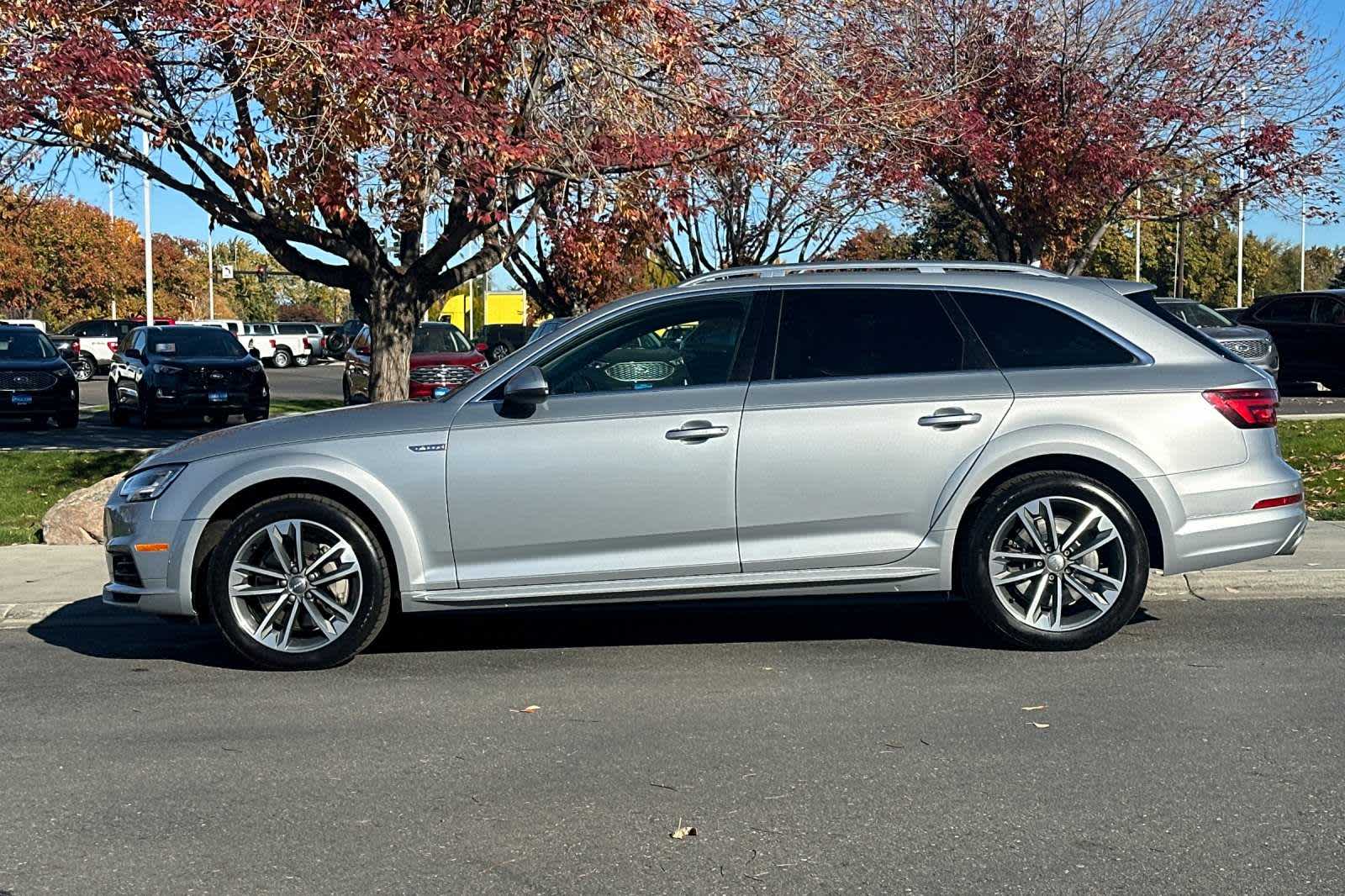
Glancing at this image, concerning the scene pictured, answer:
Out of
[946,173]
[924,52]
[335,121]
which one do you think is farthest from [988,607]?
[946,173]

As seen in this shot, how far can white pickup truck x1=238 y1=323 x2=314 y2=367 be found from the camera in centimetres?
5550

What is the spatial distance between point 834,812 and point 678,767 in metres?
0.75

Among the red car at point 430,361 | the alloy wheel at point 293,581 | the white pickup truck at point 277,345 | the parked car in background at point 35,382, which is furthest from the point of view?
the white pickup truck at point 277,345

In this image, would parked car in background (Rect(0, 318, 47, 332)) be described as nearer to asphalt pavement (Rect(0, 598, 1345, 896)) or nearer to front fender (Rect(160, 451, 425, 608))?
asphalt pavement (Rect(0, 598, 1345, 896))

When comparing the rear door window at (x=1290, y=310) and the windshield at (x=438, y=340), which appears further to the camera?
the rear door window at (x=1290, y=310)

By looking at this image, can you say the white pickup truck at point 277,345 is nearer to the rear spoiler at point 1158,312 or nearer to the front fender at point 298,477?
the front fender at point 298,477

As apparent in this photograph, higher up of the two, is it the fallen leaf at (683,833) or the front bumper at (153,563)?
the front bumper at (153,563)

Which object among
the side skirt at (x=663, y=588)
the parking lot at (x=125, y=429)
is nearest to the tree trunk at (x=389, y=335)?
the parking lot at (x=125, y=429)

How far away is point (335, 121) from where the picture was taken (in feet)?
38.1

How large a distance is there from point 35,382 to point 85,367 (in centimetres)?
2482

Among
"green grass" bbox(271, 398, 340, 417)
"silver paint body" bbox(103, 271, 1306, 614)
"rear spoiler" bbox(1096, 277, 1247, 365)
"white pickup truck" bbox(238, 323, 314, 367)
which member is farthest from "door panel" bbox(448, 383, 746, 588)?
"white pickup truck" bbox(238, 323, 314, 367)

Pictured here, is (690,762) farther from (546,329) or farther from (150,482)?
(546,329)

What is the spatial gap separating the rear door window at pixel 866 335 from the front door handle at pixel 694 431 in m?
Result: 0.45

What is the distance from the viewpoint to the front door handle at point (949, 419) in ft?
23.3
